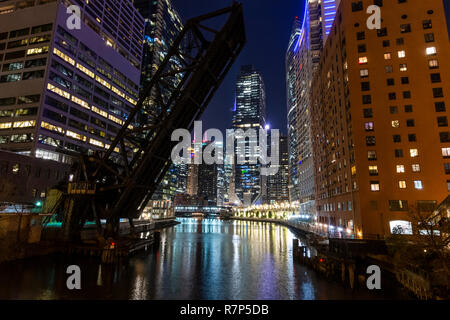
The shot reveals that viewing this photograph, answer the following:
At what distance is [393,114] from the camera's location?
3806 cm

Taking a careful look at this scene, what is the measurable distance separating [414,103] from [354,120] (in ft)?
27.2

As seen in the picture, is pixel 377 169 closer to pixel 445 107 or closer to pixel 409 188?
pixel 409 188

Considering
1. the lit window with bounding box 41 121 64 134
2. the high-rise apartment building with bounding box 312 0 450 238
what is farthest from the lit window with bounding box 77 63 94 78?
the high-rise apartment building with bounding box 312 0 450 238

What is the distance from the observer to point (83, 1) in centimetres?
7956

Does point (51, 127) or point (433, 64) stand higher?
point (433, 64)

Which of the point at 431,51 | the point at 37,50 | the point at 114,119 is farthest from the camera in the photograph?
the point at 114,119

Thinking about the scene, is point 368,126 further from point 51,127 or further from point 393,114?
point 51,127

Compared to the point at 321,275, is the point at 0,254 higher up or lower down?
higher up

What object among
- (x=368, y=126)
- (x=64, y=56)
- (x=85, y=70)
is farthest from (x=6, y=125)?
(x=368, y=126)

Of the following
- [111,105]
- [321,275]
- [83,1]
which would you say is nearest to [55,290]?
[321,275]

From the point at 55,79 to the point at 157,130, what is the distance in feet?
191

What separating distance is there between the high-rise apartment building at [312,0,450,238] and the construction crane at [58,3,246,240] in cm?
2598

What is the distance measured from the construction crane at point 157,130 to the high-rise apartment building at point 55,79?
35235 mm

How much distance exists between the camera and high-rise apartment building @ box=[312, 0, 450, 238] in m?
35.3
